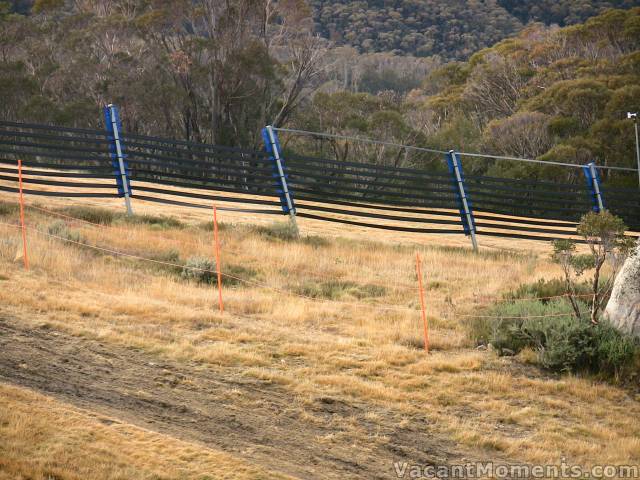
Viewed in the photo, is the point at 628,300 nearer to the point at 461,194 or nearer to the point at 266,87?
the point at 461,194

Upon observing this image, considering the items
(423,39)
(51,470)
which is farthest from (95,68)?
(423,39)

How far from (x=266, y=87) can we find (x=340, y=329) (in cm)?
2669

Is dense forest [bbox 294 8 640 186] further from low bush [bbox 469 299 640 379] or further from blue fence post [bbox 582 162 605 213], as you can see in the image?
low bush [bbox 469 299 640 379]

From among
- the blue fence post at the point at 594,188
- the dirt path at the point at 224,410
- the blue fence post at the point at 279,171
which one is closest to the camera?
the dirt path at the point at 224,410

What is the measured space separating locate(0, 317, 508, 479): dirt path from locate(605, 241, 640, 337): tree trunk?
3177 millimetres

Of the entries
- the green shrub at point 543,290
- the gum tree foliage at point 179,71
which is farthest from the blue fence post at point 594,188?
the gum tree foliage at point 179,71

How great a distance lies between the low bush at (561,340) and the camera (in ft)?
34.6

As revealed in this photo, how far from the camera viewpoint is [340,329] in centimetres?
1166

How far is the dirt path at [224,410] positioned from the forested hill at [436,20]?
7611cm

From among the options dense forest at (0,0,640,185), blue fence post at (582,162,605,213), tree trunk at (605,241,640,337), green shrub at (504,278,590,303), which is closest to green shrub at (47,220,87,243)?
green shrub at (504,278,590,303)

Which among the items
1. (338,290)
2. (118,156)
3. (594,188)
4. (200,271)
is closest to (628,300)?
(338,290)

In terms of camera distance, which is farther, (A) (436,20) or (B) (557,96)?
(A) (436,20)

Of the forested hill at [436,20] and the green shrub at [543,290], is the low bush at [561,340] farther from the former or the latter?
the forested hill at [436,20]

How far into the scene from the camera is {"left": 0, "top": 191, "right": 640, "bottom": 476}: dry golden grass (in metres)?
9.25
